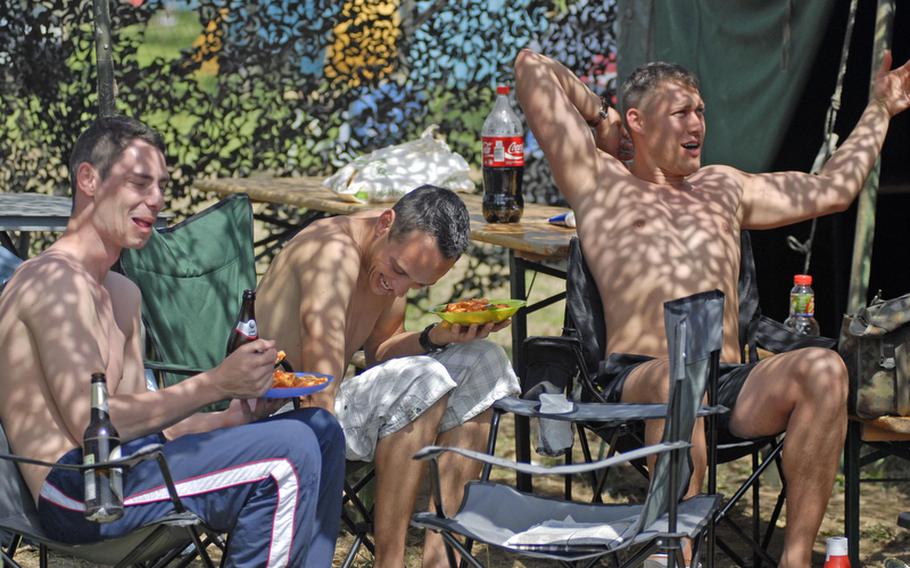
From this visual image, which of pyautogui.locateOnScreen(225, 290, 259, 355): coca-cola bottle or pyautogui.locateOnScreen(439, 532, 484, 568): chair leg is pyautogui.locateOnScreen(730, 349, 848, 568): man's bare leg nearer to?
pyautogui.locateOnScreen(439, 532, 484, 568): chair leg

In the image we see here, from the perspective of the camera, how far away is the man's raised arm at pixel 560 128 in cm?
471

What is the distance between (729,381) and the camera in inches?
165

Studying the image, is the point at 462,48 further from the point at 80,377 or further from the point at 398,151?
the point at 80,377

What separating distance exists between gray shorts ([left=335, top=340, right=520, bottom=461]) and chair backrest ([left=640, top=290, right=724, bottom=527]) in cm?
74

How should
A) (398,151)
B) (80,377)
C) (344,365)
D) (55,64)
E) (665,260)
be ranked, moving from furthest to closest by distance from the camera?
(55,64)
(398,151)
(665,260)
(344,365)
(80,377)

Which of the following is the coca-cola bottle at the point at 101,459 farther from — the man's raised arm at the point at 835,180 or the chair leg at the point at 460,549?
the man's raised arm at the point at 835,180

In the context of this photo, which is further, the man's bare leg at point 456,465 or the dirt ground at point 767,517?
the dirt ground at point 767,517

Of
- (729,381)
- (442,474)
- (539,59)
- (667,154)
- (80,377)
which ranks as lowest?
(442,474)

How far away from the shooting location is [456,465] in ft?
13.4

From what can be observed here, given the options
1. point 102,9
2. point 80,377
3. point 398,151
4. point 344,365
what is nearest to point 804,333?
point 344,365

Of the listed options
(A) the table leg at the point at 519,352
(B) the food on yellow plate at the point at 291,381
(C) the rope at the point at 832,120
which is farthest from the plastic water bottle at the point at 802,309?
(B) the food on yellow plate at the point at 291,381

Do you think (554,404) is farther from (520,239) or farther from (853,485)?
(520,239)

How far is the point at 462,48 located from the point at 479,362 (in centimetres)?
406

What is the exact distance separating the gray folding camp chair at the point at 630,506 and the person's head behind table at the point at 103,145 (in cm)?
105
